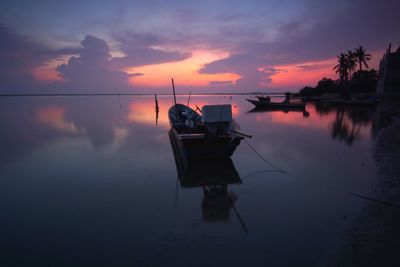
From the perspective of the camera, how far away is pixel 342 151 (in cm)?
1287

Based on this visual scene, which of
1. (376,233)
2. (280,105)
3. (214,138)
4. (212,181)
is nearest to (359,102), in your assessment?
(280,105)

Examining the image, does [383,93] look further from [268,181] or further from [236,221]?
[236,221]

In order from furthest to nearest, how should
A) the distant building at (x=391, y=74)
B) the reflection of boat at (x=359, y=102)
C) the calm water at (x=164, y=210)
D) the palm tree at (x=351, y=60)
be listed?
1. the palm tree at (x=351, y=60)
2. the distant building at (x=391, y=74)
3. the reflection of boat at (x=359, y=102)
4. the calm water at (x=164, y=210)

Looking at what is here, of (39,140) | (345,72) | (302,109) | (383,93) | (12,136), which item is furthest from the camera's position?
(345,72)

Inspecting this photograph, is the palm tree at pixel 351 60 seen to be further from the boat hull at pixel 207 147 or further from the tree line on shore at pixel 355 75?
the boat hull at pixel 207 147

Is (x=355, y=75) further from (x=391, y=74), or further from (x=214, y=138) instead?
(x=214, y=138)

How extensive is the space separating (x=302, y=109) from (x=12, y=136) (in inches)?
1618

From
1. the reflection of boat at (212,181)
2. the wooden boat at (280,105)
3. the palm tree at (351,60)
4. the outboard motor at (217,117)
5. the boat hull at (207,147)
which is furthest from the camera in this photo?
the palm tree at (351,60)

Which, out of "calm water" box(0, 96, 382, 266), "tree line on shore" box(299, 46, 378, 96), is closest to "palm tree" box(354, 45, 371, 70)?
"tree line on shore" box(299, 46, 378, 96)

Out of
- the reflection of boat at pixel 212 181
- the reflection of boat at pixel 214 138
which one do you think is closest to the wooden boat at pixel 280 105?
the reflection of boat at pixel 214 138

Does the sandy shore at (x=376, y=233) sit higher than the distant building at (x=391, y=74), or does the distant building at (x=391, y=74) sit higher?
the distant building at (x=391, y=74)

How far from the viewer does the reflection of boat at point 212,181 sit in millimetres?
6411

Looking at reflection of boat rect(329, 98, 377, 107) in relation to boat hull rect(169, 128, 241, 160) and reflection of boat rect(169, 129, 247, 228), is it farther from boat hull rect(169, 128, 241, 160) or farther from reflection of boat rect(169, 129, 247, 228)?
boat hull rect(169, 128, 241, 160)

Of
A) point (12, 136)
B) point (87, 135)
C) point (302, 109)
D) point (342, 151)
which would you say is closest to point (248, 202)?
point (342, 151)
